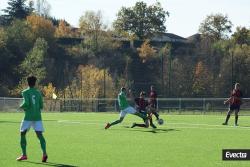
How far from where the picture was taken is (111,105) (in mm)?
54062

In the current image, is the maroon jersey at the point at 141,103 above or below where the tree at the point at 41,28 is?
below

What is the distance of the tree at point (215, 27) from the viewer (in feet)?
359

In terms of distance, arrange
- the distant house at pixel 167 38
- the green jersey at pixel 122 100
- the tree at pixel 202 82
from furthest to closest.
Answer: the distant house at pixel 167 38
the tree at pixel 202 82
the green jersey at pixel 122 100

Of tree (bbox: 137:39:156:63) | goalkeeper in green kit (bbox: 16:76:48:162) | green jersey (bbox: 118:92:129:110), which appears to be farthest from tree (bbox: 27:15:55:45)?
goalkeeper in green kit (bbox: 16:76:48:162)

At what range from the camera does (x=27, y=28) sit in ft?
307

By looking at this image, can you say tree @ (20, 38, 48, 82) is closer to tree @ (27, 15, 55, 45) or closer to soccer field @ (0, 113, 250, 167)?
tree @ (27, 15, 55, 45)

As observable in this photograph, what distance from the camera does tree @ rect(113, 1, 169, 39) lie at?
377ft

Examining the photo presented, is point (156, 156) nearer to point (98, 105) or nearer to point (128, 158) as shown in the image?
point (128, 158)

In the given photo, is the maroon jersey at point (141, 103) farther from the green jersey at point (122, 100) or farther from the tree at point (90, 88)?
the tree at point (90, 88)

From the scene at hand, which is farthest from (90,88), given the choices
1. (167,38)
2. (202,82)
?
(167,38)

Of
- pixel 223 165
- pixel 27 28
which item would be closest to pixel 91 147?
pixel 223 165

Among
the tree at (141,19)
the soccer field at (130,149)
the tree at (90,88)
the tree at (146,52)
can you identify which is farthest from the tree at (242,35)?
the soccer field at (130,149)

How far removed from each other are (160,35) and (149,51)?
69.0ft

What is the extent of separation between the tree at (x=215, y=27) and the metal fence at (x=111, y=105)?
58318 mm
